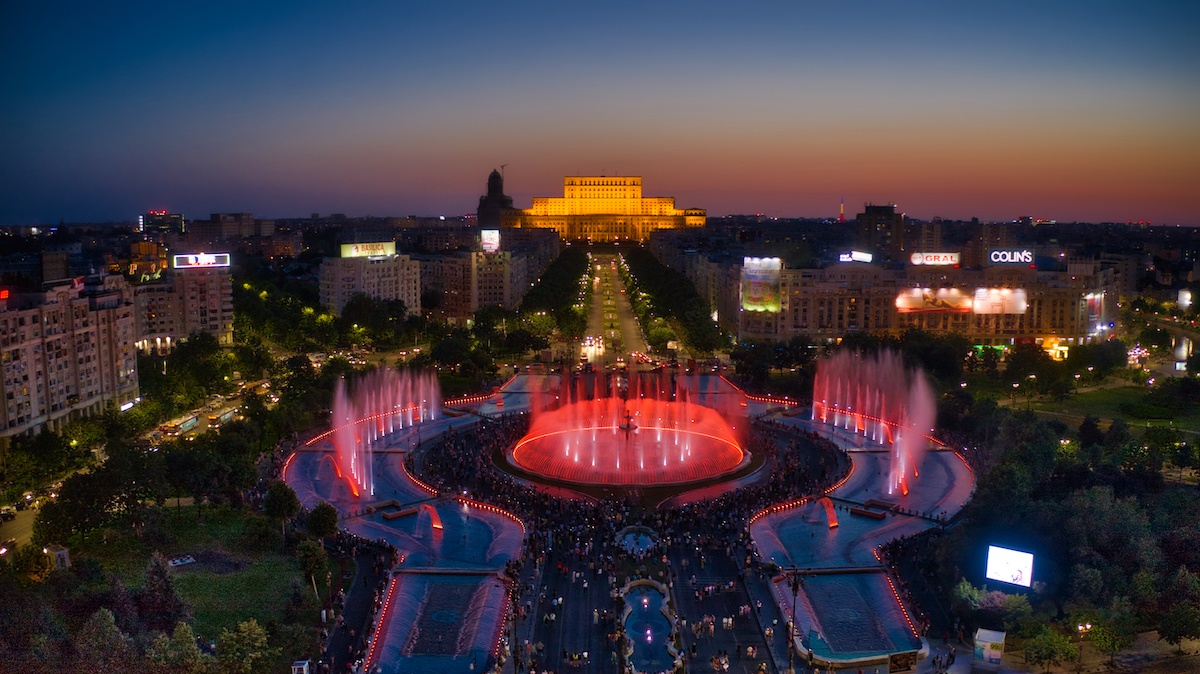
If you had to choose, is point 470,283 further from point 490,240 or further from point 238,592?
point 238,592

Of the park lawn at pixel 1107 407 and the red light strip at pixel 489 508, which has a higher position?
the park lawn at pixel 1107 407

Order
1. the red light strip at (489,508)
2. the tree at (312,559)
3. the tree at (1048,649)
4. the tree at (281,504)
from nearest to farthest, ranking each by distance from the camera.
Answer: the tree at (1048,649)
the tree at (312,559)
the tree at (281,504)
the red light strip at (489,508)

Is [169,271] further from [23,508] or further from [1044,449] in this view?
[1044,449]

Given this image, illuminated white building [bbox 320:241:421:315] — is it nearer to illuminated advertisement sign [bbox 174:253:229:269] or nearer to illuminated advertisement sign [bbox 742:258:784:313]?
illuminated advertisement sign [bbox 174:253:229:269]

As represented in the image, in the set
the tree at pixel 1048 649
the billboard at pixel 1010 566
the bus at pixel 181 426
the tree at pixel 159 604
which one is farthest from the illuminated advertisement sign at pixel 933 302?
the tree at pixel 159 604

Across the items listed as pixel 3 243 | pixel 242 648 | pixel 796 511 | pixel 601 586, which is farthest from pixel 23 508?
pixel 3 243

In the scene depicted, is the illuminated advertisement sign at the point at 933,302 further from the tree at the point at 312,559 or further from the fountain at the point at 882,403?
the tree at the point at 312,559


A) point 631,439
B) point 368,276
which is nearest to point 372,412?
point 631,439
